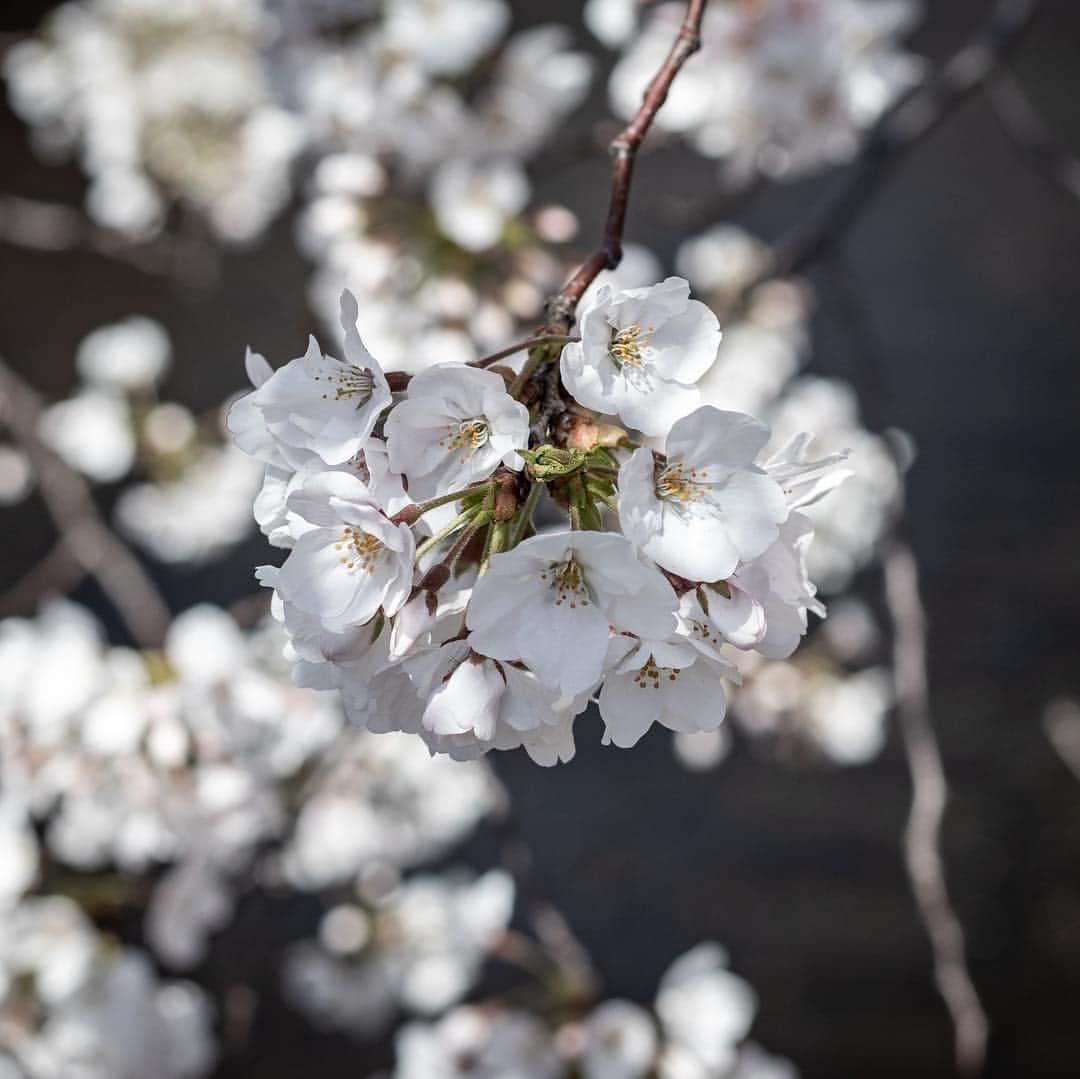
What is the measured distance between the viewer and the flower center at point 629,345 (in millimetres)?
466

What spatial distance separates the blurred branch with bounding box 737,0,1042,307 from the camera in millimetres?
1170

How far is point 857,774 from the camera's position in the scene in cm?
301

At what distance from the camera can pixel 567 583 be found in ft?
1.43

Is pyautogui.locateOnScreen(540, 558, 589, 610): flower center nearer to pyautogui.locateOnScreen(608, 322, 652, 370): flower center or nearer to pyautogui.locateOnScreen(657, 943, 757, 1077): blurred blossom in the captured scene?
pyautogui.locateOnScreen(608, 322, 652, 370): flower center

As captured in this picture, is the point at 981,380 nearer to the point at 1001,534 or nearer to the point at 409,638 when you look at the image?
the point at 1001,534

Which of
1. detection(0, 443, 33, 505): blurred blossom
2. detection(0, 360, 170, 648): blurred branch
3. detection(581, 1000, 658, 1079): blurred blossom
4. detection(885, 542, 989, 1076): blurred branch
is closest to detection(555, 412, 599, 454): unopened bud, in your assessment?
detection(885, 542, 989, 1076): blurred branch

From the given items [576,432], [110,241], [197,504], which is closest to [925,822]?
[576,432]

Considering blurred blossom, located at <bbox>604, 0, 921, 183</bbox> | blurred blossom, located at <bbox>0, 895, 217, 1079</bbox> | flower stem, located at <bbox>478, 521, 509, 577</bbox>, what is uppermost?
flower stem, located at <bbox>478, 521, 509, 577</bbox>

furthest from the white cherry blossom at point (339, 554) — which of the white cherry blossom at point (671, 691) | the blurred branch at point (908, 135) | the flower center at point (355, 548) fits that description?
the blurred branch at point (908, 135)

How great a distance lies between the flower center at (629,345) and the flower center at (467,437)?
0.06 metres

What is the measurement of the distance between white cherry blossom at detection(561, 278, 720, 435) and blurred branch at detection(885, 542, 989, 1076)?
63cm

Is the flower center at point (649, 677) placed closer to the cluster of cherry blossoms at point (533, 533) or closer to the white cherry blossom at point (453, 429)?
the cluster of cherry blossoms at point (533, 533)

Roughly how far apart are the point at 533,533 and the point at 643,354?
92mm

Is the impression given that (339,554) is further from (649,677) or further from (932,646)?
(932,646)
